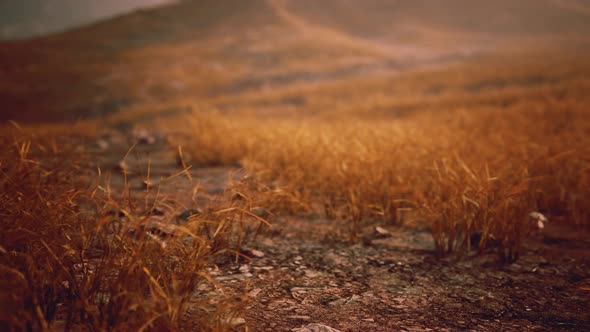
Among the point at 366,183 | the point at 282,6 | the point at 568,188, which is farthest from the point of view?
the point at 282,6

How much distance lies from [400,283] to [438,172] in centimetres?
72

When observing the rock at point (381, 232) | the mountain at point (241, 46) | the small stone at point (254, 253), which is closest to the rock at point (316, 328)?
the small stone at point (254, 253)

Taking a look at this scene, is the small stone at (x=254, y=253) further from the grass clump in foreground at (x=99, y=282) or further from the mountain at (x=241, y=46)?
the mountain at (x=241, y=46)

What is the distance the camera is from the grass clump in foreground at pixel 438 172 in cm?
200

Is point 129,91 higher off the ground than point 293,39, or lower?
lower

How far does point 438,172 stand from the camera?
2041 mm

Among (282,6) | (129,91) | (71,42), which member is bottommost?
(129,91)

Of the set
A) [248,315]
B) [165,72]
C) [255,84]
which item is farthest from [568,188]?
[165,72]

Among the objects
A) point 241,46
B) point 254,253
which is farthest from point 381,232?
point 241,46

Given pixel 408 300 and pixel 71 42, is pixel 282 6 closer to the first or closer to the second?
pixel 71 42

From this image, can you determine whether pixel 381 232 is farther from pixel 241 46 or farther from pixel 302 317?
pixel 241 46

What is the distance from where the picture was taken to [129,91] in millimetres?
18562

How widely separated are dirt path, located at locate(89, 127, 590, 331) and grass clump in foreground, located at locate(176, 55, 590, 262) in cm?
15

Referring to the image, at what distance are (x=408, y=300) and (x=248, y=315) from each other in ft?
2.19
